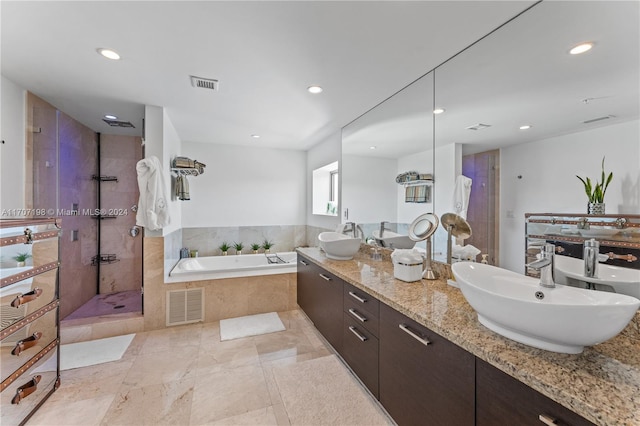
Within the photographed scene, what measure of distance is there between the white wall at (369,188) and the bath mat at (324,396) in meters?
1.48

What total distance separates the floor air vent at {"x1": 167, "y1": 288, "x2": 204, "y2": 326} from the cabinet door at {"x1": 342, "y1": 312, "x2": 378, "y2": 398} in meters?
1.88

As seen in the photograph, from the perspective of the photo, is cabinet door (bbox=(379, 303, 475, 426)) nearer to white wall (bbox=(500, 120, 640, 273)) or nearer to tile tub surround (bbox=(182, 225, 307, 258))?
white wall (bbox=(500, 120, 640, 273))

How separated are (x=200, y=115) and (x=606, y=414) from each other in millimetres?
3596

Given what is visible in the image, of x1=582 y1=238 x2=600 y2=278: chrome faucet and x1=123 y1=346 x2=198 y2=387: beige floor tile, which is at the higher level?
x1=582 y1=238 x2=600 y2=278: chrome faucet

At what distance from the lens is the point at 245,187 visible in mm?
4570

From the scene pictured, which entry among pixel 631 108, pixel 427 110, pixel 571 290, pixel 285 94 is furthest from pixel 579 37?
pixel 285 94

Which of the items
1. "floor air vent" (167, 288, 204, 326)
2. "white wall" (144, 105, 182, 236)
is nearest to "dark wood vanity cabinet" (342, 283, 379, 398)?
"floor air vent" (167, 288, 204, 326)

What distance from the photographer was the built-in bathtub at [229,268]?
10.2 ft

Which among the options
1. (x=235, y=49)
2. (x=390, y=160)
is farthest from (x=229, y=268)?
(x=235, y=49)

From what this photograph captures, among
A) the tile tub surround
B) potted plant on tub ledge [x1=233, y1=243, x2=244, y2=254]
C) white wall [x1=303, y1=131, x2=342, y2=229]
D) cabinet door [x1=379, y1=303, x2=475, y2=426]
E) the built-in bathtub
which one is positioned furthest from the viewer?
potted plant on tub ledge [x1=233, y1=243, x2=244, y2=254]

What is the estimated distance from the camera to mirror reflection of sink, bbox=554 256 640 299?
1112mm

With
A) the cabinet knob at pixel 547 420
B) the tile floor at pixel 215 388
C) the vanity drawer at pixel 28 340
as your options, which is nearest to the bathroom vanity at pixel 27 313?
the vanity drawer at pixel 28 340

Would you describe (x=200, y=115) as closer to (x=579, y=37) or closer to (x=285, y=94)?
(x=285, y=94)

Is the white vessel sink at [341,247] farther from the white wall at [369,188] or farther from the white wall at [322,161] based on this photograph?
the white wall at [322,161]
